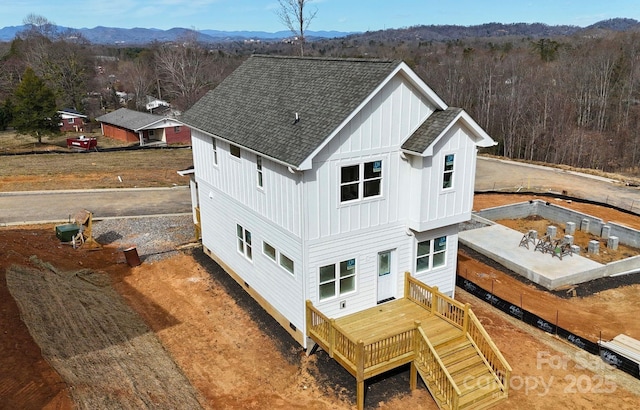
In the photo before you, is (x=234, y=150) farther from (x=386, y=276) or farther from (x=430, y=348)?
(x=430, y=348)

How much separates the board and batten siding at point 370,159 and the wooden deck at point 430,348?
249 cm

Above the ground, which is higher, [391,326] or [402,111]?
[402,111]

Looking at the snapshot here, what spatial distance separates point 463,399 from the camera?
11688 mm

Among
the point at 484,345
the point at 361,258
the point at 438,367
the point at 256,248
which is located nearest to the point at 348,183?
the point at 361,258

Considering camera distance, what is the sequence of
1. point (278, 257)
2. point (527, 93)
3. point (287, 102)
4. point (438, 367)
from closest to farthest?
point (438, 367), point (278, 257), point (287, 102), point (527, 93)

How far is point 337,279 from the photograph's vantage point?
45.4 ft

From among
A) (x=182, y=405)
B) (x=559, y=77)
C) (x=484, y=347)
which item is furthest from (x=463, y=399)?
(x=559, y=77)

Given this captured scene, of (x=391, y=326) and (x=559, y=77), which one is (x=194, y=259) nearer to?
(x=391, y=326)

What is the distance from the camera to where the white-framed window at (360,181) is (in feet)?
43.4

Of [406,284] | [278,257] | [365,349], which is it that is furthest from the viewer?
[406,284]

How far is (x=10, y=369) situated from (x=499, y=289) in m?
16.6

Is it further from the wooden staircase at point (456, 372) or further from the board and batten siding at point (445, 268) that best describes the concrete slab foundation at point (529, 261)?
the wooden staircase at point (456, 372)

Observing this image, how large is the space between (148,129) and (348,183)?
4526cm

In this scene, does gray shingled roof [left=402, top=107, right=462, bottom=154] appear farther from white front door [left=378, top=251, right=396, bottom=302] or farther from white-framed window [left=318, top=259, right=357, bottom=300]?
white-framed window [left=318, top=259, right=357, bottom=300]
